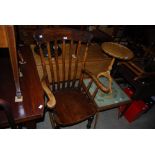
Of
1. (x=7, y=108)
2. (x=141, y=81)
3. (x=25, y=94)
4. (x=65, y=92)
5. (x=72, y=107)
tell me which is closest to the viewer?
(x=7, y=108)

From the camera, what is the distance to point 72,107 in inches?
54.6

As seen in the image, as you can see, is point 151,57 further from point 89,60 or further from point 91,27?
point 91,27

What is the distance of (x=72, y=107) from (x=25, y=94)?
1.63 feet

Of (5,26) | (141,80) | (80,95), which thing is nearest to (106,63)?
(141,80)

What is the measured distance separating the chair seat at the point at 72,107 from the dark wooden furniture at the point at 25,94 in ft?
0.87

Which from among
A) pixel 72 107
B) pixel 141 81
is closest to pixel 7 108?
pixel 72 107

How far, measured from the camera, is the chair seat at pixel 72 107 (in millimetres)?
1270

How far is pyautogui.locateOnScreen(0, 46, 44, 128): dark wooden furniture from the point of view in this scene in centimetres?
94

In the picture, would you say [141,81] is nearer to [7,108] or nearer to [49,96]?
[49,96]

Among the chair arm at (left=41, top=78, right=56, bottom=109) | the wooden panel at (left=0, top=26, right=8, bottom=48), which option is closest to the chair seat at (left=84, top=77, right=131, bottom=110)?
the chair arm at (left=41, top=78, right=56, bottom=109)

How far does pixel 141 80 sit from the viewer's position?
1712mm

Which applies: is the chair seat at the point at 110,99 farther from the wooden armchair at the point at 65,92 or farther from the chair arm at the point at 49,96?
the chair arm at the point at 49,96

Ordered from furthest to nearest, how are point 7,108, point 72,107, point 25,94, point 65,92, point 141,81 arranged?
1. point 141,81
2. point 65,92
3. point 72,107
4. point 25,94
5. point 7,108
